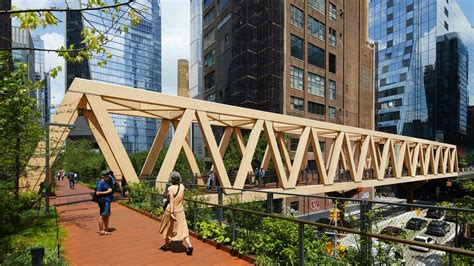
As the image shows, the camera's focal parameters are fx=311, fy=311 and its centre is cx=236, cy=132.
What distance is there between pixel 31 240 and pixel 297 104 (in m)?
36.8

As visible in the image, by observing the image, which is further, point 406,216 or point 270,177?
point 270,177

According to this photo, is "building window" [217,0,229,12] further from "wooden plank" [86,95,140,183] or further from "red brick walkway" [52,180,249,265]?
"red brick walkway" [52,180,249,265]

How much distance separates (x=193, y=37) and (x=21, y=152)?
368 feet

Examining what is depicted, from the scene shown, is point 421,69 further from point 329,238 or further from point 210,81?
point 329,238

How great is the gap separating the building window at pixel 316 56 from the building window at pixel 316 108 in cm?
565

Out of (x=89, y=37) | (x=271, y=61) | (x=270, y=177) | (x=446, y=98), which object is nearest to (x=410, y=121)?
(x=446, y=98)

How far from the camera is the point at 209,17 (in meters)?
53.1

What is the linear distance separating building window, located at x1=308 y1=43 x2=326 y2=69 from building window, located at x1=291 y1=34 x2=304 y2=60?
1.64m

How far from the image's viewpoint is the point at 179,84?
1955 inches

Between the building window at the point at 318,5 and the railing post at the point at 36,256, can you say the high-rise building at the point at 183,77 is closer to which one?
the building window at the point at 318,5

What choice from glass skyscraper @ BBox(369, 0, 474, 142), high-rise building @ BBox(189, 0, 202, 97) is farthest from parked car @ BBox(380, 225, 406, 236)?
high-rise building @ BBox(189, 0, 202, 97)

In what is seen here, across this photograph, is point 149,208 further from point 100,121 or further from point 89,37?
point 89,37

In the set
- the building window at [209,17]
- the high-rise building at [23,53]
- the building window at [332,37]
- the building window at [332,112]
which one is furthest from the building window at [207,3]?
the high-rise building at [23,53]

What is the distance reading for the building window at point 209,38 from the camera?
50981 millimetres
